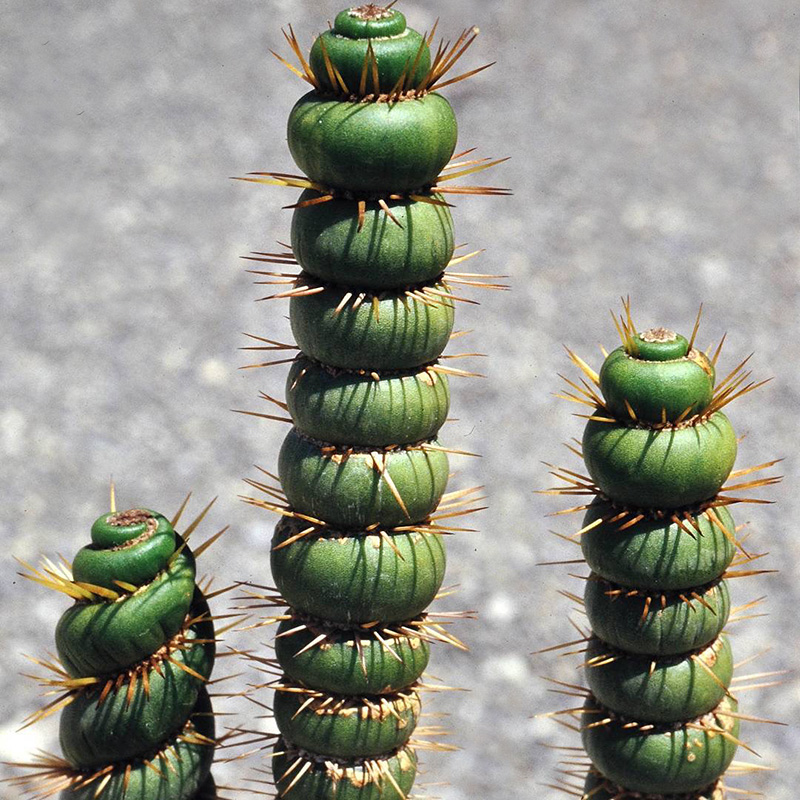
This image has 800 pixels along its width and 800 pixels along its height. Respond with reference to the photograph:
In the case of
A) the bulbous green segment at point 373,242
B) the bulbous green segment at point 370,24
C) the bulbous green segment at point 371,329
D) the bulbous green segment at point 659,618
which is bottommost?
the bulbous green segment at point 659,618

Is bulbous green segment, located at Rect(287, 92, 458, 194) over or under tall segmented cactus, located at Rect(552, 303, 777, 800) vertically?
over

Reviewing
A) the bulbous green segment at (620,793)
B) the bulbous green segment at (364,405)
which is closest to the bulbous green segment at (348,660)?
the bulbous green segment at (364,405)

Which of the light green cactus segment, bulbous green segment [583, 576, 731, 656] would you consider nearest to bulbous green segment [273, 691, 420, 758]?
bulbous green segment [583, 576, 731, 656]

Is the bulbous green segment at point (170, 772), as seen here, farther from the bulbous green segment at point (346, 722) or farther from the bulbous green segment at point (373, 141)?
the bulbous green segment at point (373, 141)

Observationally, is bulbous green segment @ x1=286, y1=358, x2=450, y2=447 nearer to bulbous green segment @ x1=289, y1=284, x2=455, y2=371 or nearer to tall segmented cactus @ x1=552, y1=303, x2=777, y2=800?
bulbous green segment @ x1=289, y1=284, x2=455, y2=371

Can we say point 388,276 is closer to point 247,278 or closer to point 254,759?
point 254,759

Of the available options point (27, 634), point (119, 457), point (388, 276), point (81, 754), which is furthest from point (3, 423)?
point (388, 276)
